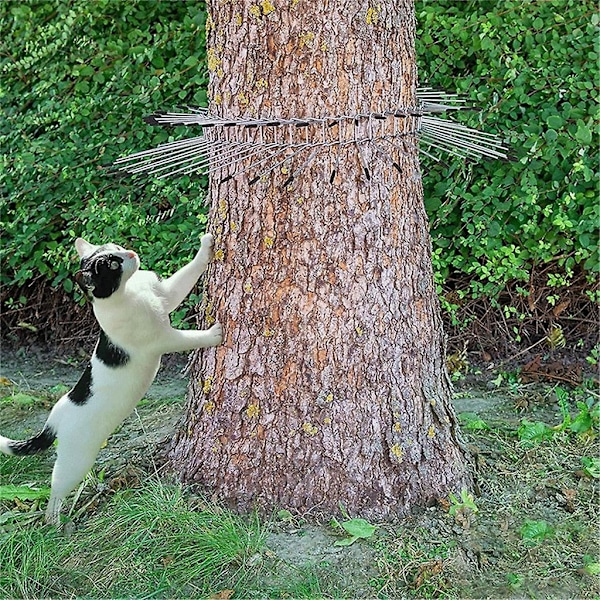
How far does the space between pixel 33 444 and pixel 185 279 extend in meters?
0.74

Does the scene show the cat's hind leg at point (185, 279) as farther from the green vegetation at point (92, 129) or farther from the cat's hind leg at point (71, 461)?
the green vegetation at point (92, 129)

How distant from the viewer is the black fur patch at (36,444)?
8.38 ft

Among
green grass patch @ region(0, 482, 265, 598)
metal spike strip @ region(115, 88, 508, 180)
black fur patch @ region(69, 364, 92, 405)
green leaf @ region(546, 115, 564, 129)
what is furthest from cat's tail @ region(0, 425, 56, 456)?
green leaf @ region(546, 115, 564, 129)

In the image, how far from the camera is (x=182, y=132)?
4207mm

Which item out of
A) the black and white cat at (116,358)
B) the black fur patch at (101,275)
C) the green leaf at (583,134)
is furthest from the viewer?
the green leaf at (583,134)

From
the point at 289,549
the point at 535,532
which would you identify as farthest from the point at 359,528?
the point at 535,532

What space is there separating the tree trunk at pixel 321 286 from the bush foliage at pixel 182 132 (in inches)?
57.6

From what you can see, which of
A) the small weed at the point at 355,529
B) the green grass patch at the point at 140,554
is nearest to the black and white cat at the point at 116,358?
the green grass patch at the point at 140,554

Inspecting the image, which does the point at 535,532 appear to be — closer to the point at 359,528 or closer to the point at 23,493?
the point at 359,528

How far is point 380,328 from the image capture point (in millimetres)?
2539

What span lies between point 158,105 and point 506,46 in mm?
1845

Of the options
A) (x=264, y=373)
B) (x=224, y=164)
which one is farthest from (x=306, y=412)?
(x=224, y=164)

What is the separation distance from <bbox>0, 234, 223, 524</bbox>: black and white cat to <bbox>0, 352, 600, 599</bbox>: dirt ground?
27cm

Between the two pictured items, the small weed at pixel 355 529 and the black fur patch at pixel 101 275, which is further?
the small weed at pixel 355 529
